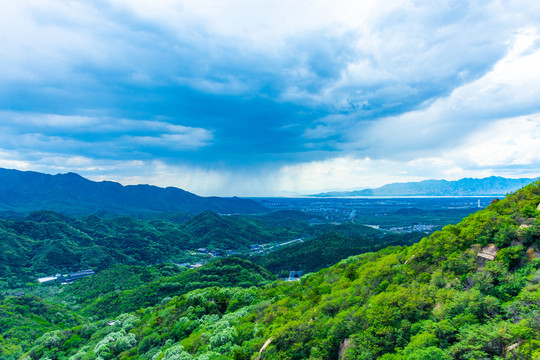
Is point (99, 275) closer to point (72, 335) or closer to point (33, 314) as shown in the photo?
point (33, 314)

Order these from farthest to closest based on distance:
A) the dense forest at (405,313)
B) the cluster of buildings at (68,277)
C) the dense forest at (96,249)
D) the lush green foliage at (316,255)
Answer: the dense forest at (96,249) → the lush green foliage at (316,255) → the cluster of buildings at (68,277) → the dense forest at (405,313)

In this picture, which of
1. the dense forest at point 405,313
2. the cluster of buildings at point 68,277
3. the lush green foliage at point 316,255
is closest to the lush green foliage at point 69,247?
the cluster of buildings at point 68,277

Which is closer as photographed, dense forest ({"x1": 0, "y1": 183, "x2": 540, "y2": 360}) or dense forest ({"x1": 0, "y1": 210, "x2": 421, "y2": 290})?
dense forest ({"x1": 0, "y1": 183, "x2": 540, "y2": 360})

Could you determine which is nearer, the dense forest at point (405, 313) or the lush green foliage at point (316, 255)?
the dense forest at point (405, 313)

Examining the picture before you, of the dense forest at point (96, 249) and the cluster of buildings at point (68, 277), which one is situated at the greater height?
the dense forest at point (96, 249)

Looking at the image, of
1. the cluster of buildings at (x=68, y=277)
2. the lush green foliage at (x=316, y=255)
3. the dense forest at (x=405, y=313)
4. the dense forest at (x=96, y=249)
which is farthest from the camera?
the dense forest at (x=96, y=249)

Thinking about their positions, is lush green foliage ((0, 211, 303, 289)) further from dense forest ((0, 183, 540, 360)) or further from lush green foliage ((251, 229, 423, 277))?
dense forest ((0, 183, 540, 360))

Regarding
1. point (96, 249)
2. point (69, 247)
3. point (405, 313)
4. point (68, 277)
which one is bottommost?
point (68, 277)

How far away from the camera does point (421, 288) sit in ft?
72.4

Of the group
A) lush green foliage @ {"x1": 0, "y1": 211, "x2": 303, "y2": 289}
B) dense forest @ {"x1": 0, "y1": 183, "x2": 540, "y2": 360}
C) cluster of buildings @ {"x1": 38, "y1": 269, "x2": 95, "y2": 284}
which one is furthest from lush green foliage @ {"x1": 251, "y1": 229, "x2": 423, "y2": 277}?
cluster of buildings @ {"x1": 38, "y1": 269, "x2": 95, "y2": 284}

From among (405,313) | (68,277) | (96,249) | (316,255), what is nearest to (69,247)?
(96,249)

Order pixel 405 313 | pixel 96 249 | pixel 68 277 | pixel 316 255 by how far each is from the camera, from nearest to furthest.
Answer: pixel 405 313
pixel 68 277
pixel 316 255
pixel 96 249

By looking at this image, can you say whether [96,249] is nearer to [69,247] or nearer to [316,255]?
[69,247]

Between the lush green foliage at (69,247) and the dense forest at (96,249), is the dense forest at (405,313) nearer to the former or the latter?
the dense forest at (96,249)
